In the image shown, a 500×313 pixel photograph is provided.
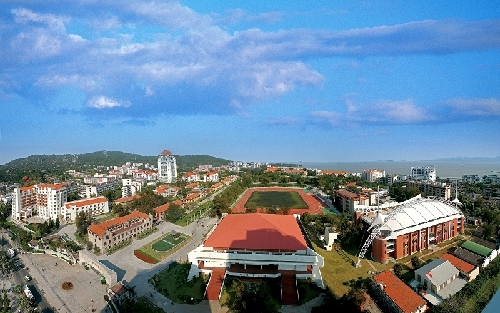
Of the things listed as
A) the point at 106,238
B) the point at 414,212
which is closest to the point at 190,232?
the point at 106,238

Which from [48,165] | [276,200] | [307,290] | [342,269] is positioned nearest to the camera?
[307,290]

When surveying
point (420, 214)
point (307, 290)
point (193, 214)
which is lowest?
point (307, 290)

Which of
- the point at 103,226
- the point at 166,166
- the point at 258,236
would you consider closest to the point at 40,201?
the point at 103,226

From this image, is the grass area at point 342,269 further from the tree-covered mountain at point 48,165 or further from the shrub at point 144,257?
the tree-covered mountain at point 48,165

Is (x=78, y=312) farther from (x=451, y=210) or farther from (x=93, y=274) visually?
(x=451, y=210)

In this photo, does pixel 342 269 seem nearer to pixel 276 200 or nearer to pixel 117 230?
pixel 117 230

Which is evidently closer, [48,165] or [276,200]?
[276,200]

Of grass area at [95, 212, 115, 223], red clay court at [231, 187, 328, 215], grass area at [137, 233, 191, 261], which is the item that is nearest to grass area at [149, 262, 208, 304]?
grass area at [137, 233, 191, 261]
